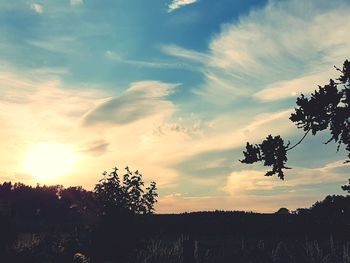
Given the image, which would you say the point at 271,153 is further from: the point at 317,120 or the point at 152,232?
the point at 152,232

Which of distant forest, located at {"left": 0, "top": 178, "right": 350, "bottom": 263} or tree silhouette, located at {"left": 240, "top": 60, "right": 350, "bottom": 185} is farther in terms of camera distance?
distant forest, located at {"left": 0, "top": 178, "right": 350, "bottom": 263}

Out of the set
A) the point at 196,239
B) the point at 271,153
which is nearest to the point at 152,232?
the point at 271,153

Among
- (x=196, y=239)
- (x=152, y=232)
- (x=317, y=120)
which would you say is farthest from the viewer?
(x=196, y=239)

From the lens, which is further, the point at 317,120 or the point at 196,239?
the point at 196,239

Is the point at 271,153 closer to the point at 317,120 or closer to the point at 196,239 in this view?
the point at 317,120

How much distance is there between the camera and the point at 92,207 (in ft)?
89.6

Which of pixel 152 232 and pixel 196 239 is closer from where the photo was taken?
pixel 152 232

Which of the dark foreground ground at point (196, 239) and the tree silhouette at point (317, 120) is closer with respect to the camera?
the tree silhouette at point (317, 120)

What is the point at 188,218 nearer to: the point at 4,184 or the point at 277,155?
the point at 277,155

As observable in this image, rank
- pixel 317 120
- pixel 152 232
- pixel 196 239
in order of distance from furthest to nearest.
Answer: pixel 196 239, pixel 152 232, pixel 317 120

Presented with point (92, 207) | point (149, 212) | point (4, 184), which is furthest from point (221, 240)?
point (4, 184)

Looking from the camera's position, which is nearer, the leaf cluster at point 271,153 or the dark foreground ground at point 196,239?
the leaf cluster at point 271,153

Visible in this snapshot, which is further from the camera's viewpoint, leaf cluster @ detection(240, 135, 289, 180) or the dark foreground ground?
the dark foreground ground

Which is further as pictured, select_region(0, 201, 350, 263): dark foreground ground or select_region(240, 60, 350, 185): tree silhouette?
select_region(0, 201, 350, 263): dark foreground ground
